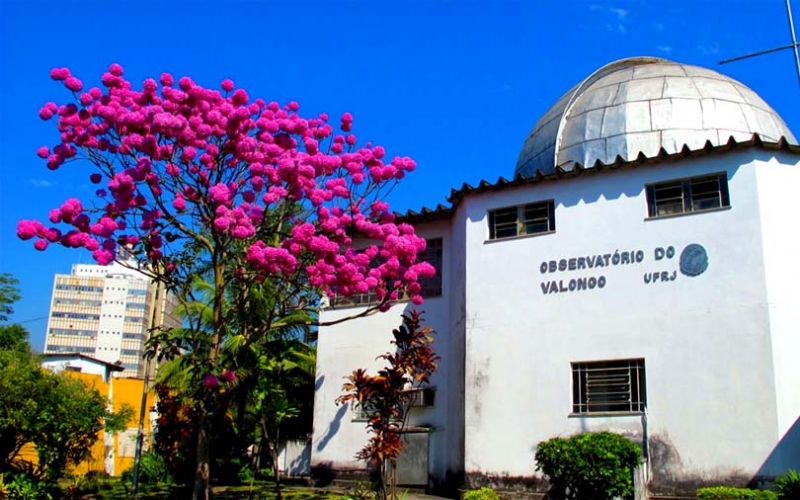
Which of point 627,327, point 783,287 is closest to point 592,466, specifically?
point 627,327

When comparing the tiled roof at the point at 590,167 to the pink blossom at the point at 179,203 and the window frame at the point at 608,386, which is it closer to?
the window frame at the point at 608,386

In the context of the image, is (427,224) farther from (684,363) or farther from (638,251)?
(684,363)

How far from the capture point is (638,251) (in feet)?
50.6

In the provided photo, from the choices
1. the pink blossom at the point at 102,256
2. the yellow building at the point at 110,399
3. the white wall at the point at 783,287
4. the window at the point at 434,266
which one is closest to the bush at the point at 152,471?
the yellow building at the point at 110,399

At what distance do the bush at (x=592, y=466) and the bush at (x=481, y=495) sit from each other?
1171mm

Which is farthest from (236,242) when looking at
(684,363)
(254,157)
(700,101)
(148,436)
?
(148,436)

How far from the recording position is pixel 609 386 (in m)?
15.1

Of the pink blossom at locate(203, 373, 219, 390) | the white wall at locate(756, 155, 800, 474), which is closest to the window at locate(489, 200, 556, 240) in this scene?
the white wall at locate(756, 155, 800, 474)

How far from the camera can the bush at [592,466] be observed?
1331 centimetres

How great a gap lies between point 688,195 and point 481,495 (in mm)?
7325

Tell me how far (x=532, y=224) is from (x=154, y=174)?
8310mm

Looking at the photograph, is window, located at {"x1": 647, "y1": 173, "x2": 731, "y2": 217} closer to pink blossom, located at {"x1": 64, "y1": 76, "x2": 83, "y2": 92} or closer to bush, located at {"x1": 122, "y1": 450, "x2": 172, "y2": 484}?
pink blossom, located at {"x1": 64, "y1": 76, "x2": 83, "y2": 92}

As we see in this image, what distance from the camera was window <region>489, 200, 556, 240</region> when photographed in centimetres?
1681

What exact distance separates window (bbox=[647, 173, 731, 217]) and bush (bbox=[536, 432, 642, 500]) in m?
4.79
